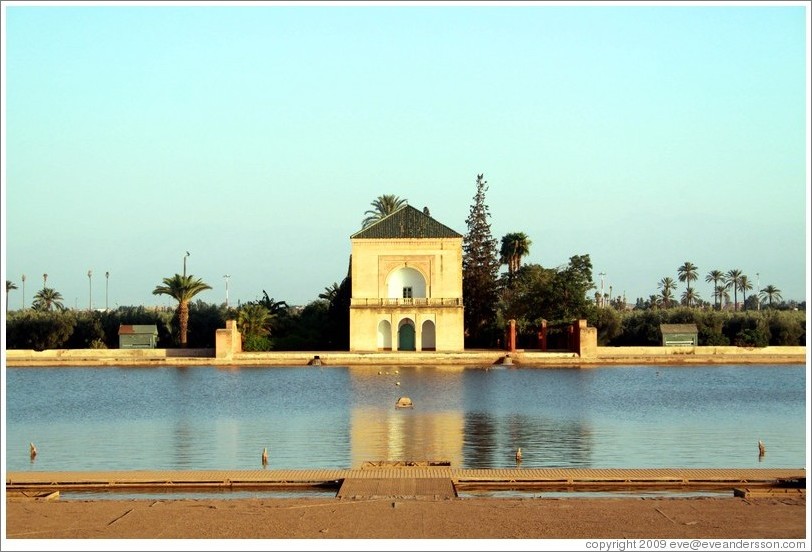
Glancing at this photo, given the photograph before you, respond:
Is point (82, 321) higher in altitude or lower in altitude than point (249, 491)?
higher

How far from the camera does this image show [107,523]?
31.8 ft

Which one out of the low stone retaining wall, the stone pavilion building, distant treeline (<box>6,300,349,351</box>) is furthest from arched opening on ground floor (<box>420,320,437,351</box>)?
distant treeline (<box>6,300,349,351</box>)

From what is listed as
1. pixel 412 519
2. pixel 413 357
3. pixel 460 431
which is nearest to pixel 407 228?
pixel 413 357

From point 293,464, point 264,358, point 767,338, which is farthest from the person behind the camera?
point 767,338

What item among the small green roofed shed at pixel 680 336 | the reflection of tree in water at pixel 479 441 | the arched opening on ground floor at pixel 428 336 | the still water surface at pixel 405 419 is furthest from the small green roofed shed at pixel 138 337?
the reflection of tree in water at pixel 479 441

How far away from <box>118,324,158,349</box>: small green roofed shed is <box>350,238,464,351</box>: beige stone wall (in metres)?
8.52

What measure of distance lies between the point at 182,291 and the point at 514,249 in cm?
1978

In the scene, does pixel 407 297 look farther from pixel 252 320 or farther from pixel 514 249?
pixel 514 249

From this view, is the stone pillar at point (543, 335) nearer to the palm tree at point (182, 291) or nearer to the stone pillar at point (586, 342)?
the stone pillar at point (586, 342)

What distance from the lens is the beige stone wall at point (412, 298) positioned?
44406 millimetres

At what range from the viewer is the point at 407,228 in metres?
45.4

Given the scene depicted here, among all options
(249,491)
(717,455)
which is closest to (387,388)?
(717,455)

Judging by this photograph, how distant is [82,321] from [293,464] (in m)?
37.0

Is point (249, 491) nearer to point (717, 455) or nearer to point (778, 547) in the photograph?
point (778, 547)
